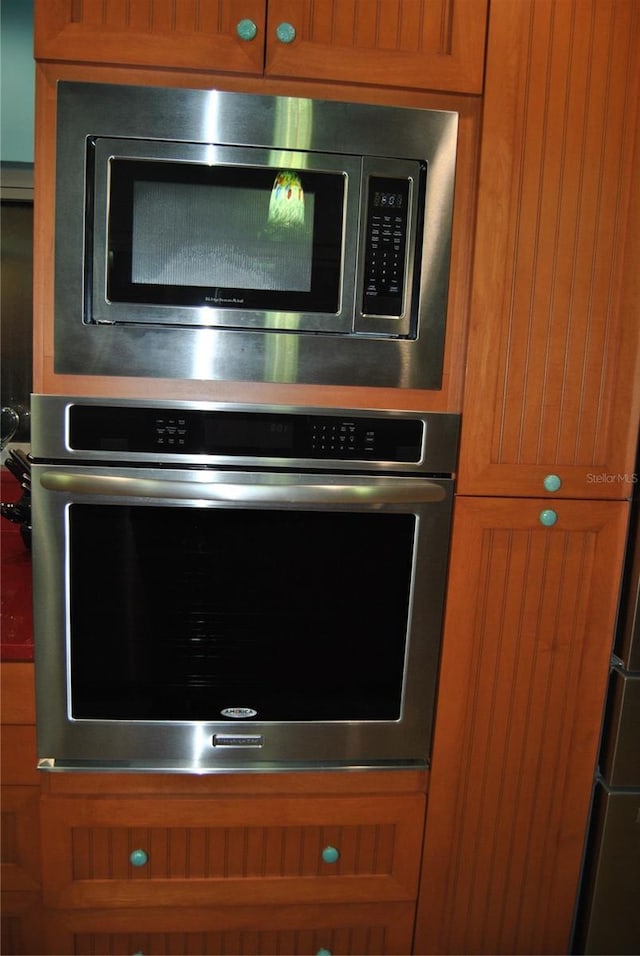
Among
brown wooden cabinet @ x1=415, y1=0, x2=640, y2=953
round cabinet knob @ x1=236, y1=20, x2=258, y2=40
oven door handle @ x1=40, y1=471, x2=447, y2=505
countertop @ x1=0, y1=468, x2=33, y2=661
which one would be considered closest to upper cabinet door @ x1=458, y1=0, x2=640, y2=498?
brown wooden cabinet @ x1=415, y1=0, x2=640, y2=953

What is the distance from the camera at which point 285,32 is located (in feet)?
3.49

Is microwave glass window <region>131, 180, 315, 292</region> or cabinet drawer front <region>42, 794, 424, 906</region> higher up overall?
microwave glass window <region>131, 180, 315, 292</region>

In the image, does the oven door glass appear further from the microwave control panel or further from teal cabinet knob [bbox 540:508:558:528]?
the microwave control panel

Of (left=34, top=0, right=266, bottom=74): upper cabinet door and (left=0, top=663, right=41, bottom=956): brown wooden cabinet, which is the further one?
(left=0, top=663, right=41, bottom=956): brown wooden cabinet

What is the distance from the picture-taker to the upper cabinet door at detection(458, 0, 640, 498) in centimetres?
111

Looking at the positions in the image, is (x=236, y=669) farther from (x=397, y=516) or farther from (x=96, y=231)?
(x=96, y=231)

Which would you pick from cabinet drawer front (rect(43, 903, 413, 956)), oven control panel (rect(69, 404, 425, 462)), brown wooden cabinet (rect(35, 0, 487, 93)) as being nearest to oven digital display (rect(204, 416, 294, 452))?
oven control panel (rect(69, 404, 425, 462))

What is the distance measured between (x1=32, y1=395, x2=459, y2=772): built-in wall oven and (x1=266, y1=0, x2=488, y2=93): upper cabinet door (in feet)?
1.84

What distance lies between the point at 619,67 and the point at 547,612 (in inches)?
38.0

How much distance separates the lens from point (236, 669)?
3.97 ft

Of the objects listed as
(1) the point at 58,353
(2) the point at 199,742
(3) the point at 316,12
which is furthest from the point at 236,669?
(3) the point at 316,12

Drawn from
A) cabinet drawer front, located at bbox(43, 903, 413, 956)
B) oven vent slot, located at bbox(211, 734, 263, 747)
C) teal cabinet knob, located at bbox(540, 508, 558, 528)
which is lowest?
cabinet drawer front, located at bbox(43, 903, 413, 956)

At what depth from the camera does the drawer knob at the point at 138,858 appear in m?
1.22

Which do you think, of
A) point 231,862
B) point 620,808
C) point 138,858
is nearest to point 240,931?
point 231,862
